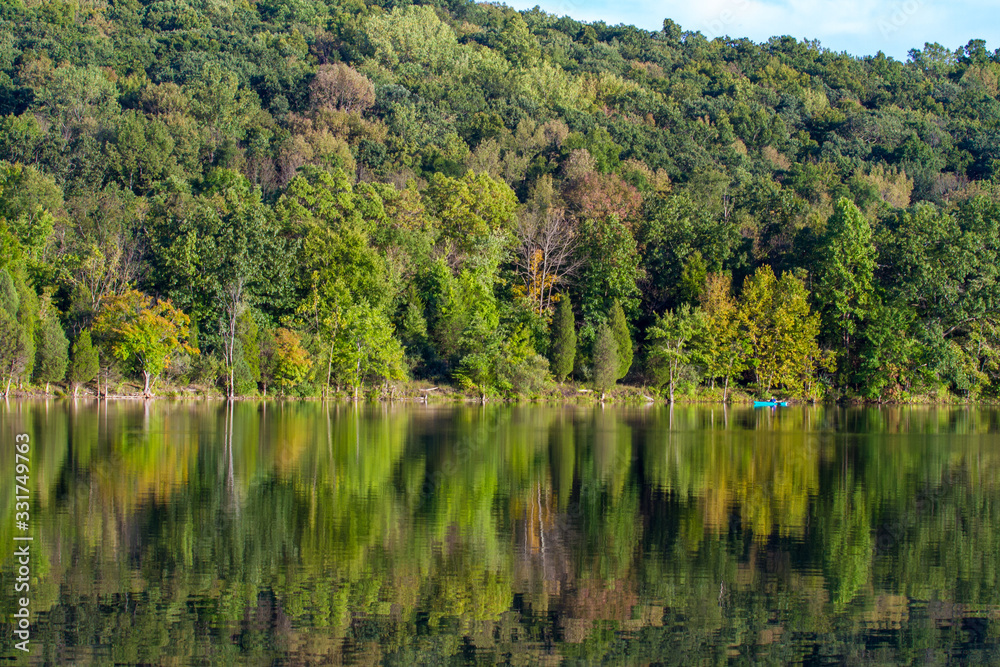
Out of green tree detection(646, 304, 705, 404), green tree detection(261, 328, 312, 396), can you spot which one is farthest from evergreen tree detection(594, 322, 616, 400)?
green tree detection(261, 328, 312, 396)

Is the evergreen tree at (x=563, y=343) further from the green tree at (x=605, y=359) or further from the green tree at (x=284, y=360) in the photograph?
the green tree at (x=284, y=360)

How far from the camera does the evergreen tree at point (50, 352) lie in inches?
1924

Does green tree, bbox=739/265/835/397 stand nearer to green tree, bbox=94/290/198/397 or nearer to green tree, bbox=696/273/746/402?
green tree, bbox=696/273/746/402

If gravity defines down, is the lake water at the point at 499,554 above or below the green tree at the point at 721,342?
below

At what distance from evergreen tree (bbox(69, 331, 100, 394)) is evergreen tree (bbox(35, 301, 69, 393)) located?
1.54ft

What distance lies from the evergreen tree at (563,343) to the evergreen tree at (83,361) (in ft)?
85.0

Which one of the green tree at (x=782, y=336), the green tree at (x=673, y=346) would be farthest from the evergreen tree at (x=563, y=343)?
the green tree at (x=782, y=336)

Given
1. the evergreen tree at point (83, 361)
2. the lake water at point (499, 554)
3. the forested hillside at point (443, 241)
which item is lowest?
the lake water at point (499, 554)

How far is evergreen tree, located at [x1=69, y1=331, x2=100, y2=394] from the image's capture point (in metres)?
49.7

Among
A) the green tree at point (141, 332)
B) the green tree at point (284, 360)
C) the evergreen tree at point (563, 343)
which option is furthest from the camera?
the evergreen tree at point (563, 343)

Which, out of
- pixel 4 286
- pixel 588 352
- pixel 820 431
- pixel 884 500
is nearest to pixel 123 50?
pixel 4 286

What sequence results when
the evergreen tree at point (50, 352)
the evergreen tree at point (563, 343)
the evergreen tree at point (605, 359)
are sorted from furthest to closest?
the evergreen tree at point (563, 343) → the evergreen tree at point (605, 359) → the evergreen tree at point (50, 352)

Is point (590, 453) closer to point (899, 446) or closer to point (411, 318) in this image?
point (899, 446)

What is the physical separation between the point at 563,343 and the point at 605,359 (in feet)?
9.53
